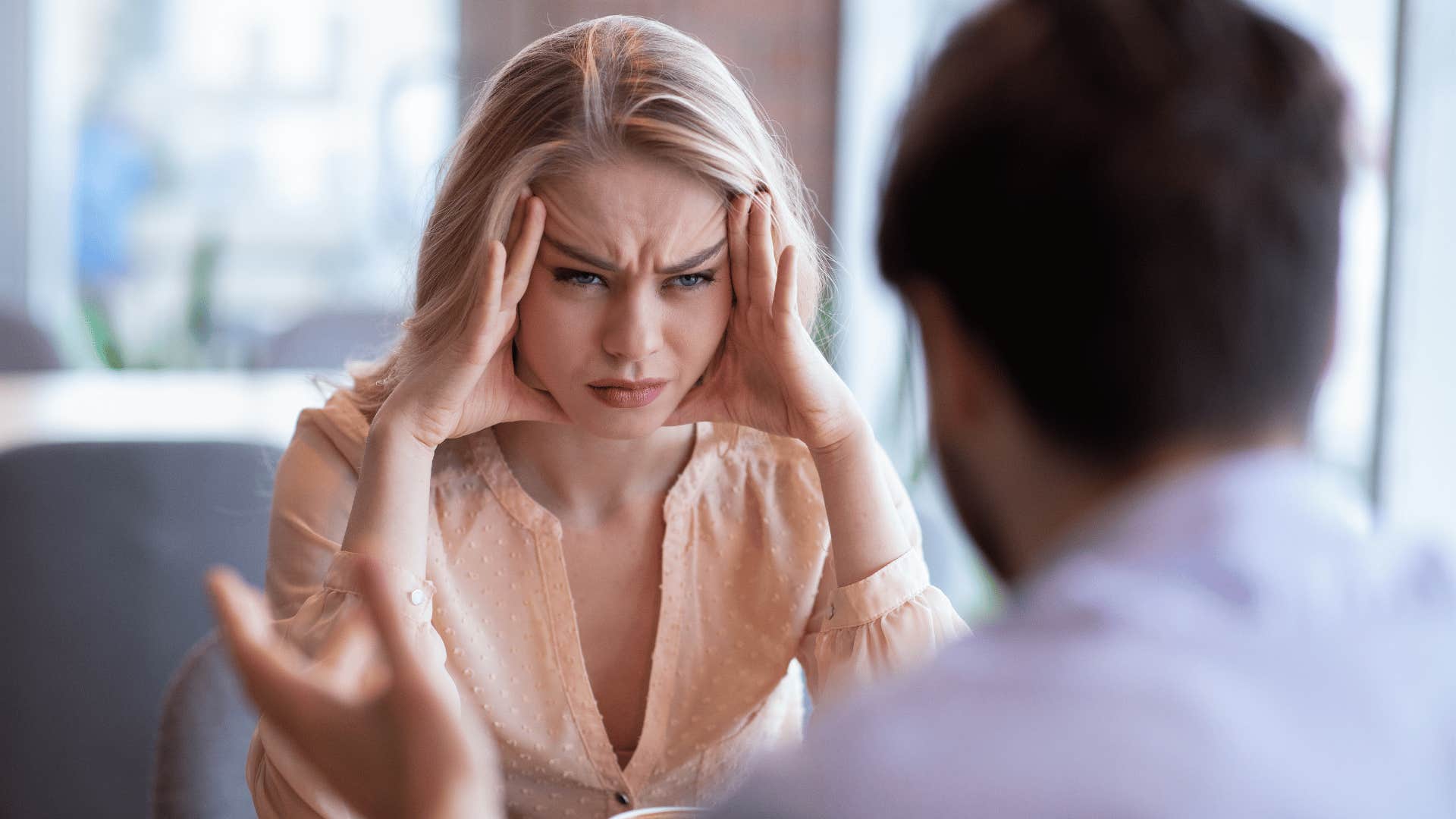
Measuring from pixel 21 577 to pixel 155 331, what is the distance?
373 cm

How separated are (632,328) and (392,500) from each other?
0.89 feet

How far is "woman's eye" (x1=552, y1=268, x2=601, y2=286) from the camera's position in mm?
1285

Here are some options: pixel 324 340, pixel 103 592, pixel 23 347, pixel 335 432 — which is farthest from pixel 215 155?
pixel 335 432

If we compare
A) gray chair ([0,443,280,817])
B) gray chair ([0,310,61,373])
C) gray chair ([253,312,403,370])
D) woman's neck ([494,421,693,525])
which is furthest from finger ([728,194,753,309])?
gray chair ([0,310,61,373])

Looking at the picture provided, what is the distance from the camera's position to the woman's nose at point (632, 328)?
1.26 m

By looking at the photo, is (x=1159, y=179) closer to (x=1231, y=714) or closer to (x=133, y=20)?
(x=1231, y=714)

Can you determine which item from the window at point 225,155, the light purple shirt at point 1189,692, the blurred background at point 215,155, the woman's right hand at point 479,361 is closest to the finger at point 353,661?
the light purple shirt at point 1189,692

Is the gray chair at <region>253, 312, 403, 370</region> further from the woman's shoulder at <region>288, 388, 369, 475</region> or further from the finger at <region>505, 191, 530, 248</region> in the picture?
the finger at <region>505, 191, 530, 248</region>

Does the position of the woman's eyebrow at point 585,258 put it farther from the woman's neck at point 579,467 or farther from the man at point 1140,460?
the man at point 1140,460

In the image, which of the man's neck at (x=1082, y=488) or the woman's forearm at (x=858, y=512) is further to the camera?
the woman's forearm at (x=858, y=512)

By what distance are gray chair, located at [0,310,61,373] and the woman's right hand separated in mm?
2643

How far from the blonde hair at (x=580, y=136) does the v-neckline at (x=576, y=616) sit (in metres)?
0.18

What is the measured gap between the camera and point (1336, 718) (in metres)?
0.53

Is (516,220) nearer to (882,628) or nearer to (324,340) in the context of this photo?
(882,628)
